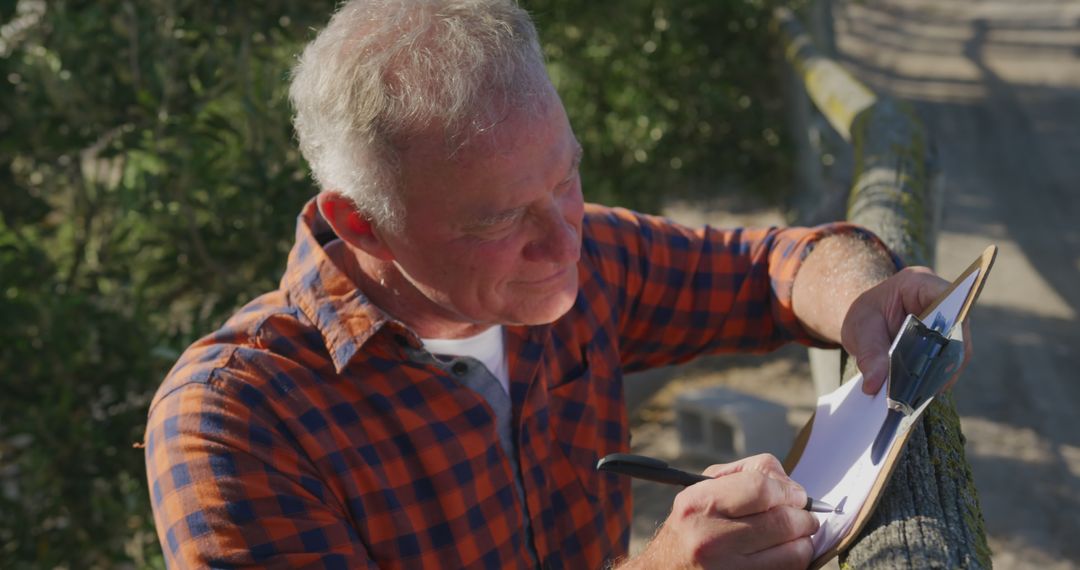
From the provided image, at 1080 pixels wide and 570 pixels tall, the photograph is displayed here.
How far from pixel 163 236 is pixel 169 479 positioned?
179cm

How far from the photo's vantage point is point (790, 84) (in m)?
6.96

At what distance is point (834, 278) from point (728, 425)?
264 cm

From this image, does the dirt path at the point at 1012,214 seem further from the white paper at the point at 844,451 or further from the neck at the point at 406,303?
the neck at the point at 406,303

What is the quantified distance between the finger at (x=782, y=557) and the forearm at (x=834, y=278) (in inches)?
22.1

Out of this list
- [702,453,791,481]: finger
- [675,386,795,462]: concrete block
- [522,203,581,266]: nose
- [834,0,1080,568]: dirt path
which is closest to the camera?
[702,453,791,481]: finger

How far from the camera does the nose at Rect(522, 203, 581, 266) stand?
170 cm

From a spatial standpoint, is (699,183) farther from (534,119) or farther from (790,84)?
(534,119)

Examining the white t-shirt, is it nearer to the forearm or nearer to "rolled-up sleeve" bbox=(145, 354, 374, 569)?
"rolled-up sleeve" bbox=(145, 354, 374, 569)

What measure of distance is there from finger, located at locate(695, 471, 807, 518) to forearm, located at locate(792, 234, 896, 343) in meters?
0.51

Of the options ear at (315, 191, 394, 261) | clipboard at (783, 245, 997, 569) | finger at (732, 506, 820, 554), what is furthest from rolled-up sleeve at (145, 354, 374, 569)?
clipboard at (783, 245, 997, 569)

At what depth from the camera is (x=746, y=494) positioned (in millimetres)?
1328

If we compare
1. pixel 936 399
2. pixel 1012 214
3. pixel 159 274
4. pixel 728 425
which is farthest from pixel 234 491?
pixel 1012 214

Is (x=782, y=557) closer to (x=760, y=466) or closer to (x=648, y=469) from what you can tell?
(x=760, y=466)

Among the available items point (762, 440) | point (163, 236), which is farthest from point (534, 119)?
point (762, 440)
